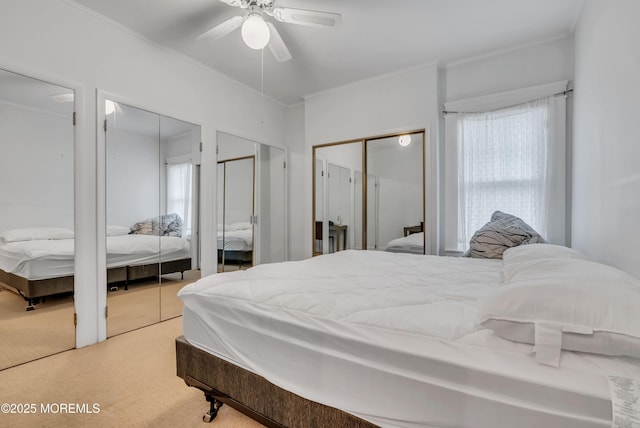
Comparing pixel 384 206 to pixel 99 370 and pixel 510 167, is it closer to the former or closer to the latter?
pixel 510 167

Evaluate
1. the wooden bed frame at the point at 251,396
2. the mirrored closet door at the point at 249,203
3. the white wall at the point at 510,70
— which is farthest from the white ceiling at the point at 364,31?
the wooden bed frame at the point at 251,396

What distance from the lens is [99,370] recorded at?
198 cm

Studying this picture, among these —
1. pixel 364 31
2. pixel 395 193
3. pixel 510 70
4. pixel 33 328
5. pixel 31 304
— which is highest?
pixel 364 31

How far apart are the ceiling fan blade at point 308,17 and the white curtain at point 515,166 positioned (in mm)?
1871

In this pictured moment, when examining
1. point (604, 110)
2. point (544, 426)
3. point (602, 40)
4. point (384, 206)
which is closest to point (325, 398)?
point (544, 426)

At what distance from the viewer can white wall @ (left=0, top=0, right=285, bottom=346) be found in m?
2.10

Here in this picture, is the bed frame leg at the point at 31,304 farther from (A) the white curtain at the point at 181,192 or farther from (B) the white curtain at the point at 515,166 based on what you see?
(B) the white curtain at the point at 515,166

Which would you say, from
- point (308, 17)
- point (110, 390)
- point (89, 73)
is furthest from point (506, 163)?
point (89, 73)

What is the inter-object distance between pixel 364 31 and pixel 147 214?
2.68 metres

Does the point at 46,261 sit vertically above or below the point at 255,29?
below

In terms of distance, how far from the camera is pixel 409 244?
11.3 feet

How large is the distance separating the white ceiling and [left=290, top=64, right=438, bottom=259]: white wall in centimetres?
19

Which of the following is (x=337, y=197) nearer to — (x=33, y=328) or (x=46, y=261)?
(x=46, y=261)

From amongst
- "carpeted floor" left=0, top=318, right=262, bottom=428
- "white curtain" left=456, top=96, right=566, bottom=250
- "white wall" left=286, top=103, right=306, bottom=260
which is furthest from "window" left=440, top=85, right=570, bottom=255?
"carpeted floor" left=0, top=318, right=262, bottom=428
